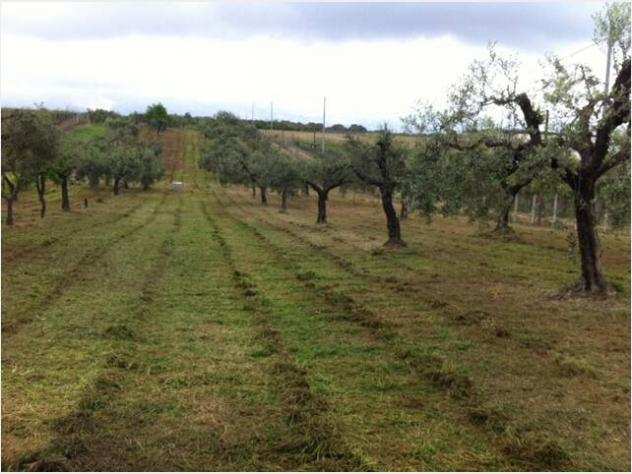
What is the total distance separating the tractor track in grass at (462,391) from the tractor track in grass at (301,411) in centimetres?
200

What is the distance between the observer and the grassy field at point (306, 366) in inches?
309

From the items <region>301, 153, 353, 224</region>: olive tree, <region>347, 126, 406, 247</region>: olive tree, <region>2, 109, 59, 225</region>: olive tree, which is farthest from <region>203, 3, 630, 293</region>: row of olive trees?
<region>301, 153, 353, 224</region>: olive tree

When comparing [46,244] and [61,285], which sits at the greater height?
[61,285]

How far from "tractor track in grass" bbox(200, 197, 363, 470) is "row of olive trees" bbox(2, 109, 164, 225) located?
16.6 meters

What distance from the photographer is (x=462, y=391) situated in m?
9.99

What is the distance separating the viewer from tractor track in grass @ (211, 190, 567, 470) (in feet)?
25.4

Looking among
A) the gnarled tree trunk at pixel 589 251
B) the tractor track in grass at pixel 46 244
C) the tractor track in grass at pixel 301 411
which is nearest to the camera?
the tractor track in grass at pixel 301 411

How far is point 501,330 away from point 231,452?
8042mm

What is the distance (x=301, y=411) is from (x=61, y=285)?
12616 mm

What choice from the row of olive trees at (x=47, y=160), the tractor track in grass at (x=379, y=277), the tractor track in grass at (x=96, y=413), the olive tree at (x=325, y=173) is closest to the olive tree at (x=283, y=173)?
the olive tree at (x=325, y=173)

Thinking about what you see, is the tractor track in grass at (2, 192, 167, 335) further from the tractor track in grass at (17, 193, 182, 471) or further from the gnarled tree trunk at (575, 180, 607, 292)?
the gnarled tree trunk at (575, 180, 607, 292)

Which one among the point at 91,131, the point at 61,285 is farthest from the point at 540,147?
the point at 91,131

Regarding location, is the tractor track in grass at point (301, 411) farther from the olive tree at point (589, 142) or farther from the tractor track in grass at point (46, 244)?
the tractor track in grass at point (46, 244)

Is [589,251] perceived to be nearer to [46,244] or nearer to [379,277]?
[379,277]
